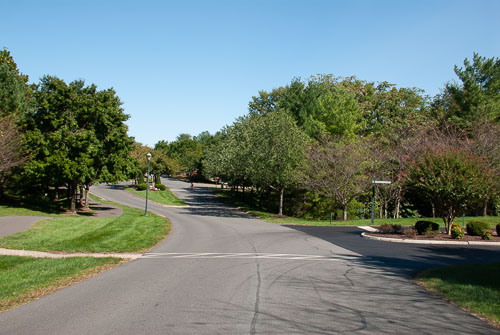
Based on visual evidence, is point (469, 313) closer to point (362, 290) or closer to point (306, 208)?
point (362, 290)

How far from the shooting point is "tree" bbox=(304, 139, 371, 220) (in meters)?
30.2

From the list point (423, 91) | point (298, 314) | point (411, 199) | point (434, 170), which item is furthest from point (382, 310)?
point (423, 91)

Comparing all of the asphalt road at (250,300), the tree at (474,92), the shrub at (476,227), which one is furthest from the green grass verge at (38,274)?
the tree at (474,92)

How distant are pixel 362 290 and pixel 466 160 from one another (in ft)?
43.3

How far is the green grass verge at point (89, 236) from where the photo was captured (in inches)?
588

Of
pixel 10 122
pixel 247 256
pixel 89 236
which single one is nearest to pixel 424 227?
pixel 247 256

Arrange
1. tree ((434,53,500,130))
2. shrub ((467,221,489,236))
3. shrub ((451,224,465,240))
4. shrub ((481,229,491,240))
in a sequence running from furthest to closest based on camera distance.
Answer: tree ((434,53,500,130)) < shrub ((467,221,489,236)) < shrub ((481,229,491,240)) < shrub ((451,224,465,240))

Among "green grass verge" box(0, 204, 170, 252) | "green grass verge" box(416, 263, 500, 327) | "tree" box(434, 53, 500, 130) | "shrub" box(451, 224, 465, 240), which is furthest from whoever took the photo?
"tree" box(434, 53, 500, 130)

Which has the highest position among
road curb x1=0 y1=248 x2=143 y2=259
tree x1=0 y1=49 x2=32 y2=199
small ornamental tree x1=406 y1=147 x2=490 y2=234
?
tree x1=0 y1=49 x2=32 y2=199

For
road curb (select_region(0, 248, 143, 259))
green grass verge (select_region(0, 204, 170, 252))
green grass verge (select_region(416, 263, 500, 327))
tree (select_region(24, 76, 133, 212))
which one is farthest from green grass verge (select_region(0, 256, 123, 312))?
tree (select_region(24, 76, 133, 212))

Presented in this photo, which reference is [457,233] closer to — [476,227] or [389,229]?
[476,227]

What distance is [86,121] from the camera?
102ft

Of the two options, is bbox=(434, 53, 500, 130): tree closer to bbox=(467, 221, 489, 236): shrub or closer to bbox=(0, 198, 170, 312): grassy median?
bbox=(467, 221, 489, 236): shrub

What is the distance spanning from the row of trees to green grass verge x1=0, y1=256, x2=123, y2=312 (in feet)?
57.5
